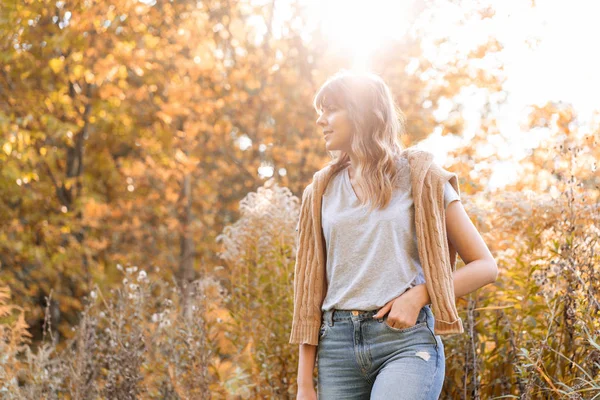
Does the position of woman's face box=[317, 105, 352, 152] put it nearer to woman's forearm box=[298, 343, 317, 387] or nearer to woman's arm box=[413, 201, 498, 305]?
woman's arm box=[413, 201, 498, 305]

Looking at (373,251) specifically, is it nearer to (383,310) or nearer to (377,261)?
(377,261)

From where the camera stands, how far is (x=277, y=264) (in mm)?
4098

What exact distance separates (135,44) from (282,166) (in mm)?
2377

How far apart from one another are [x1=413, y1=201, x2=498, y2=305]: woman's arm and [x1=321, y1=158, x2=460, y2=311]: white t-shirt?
49 mm

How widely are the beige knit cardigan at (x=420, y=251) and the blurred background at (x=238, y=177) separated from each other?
0.38 m

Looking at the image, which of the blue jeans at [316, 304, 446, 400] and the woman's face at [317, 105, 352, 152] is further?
the woman's face at [317, 105, 352, 152]

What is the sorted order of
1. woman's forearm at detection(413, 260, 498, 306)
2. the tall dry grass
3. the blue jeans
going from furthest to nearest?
the tall dry grass → woman's forearm at detection(413, 260, 498, 306) → the blue jeans

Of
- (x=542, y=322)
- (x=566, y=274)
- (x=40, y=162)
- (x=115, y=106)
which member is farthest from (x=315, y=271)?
(x=40, y=162)

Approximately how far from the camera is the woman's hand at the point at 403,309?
2002 millimetres

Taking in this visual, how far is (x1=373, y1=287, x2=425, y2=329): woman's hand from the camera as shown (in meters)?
2.00

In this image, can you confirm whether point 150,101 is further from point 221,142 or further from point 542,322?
point 542,322

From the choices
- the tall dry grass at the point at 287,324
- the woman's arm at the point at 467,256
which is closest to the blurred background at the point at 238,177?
the tall dry grass at the point at 287,324

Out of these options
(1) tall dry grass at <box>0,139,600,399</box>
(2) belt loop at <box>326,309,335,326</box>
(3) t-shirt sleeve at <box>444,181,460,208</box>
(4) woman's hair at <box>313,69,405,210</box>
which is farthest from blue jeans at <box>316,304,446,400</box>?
(1) tall dry grass at <box>0,139,600,399</box>

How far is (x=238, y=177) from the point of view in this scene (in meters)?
9.27
